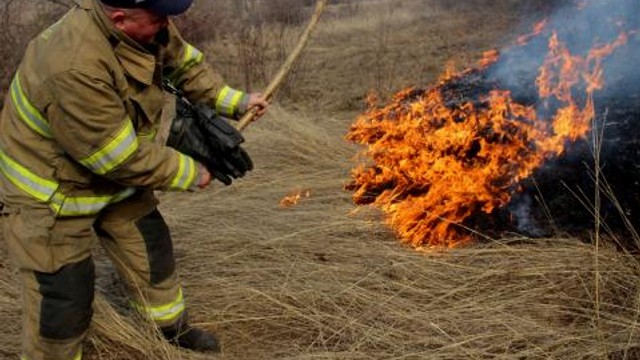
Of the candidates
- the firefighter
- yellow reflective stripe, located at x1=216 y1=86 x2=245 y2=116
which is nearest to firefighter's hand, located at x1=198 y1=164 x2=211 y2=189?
the firefighter

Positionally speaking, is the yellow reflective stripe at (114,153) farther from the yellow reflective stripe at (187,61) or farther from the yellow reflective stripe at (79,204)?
the yellow reflective stripe at (187,61)

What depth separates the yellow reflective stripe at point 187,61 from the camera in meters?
3.20

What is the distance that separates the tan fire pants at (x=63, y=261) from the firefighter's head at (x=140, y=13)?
0.87m

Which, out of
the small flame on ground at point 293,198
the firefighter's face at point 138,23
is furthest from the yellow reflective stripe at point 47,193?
the small flame on ground at point 293,198

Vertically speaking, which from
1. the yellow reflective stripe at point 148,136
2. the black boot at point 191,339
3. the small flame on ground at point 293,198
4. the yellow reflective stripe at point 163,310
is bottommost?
the small flame on ground at point 293,198

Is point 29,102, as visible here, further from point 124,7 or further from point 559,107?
point 559,107

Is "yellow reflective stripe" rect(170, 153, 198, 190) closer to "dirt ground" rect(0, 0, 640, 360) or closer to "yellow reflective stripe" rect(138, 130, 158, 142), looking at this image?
"yellow reflective stripe" rect(138, 130, 158, 142)

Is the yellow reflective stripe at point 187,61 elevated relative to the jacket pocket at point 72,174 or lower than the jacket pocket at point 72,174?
elevated

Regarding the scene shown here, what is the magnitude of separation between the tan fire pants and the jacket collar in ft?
2.30

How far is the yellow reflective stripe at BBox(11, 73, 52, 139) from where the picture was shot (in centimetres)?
250

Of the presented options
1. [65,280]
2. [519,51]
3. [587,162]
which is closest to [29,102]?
[65,280]

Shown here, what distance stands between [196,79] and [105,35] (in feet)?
2.86

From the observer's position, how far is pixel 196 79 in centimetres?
331

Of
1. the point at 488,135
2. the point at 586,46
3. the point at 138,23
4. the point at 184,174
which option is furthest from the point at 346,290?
the point at 586,46
